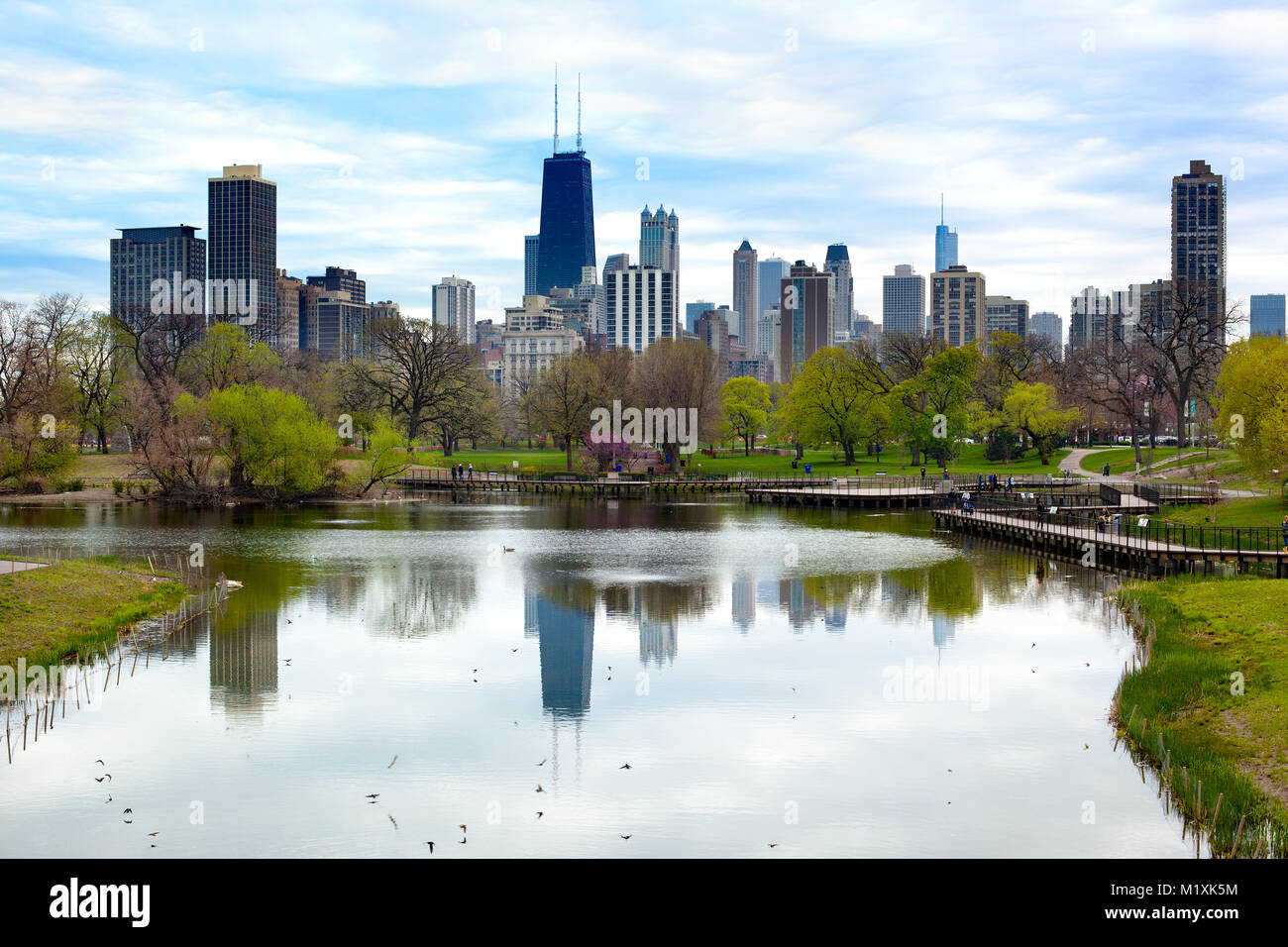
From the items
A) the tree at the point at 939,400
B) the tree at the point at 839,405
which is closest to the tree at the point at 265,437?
the tree at the point at 839,405

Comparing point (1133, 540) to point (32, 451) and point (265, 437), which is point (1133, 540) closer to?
point (265, 437)

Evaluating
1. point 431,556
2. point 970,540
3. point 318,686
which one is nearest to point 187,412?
point 431,556

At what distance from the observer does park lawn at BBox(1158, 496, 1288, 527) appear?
160 feet

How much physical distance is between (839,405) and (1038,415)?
19.0 meters

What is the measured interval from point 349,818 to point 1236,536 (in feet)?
119

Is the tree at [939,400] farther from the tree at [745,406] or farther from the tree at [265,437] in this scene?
the tree at [265,437]

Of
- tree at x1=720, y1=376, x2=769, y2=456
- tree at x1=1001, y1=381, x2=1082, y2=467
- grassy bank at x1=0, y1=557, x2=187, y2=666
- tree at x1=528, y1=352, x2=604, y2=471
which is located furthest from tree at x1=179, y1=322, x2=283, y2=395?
tree at x1=1001, y1=381, x2=1082, y2=467

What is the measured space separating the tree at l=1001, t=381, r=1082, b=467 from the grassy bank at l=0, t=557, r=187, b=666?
7791 cm

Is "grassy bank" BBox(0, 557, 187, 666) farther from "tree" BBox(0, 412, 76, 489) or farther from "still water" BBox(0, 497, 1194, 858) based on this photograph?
"tree" BBox(0, 412, 76, 489)

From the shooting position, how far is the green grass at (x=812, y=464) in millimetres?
100750

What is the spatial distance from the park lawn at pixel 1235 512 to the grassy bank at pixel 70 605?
41743mm

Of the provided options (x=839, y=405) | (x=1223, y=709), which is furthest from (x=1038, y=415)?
(x=1223, y=709)

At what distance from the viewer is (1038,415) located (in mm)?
97625

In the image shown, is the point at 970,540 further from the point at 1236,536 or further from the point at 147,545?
the point at 147,545
